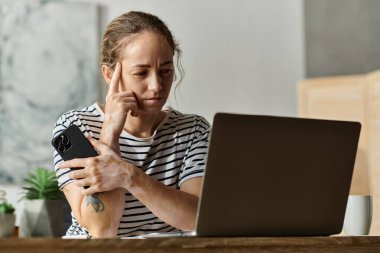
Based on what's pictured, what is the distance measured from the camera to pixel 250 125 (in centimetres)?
117

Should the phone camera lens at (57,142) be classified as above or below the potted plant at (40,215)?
above

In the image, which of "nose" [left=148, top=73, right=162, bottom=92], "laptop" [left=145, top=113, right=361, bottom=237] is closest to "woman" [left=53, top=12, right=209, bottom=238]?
"nose" [left=148, top=73, right=162, bottom=92]

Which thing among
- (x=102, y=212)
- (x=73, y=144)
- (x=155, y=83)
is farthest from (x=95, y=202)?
(x=155, y=83)

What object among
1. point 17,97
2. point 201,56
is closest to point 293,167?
point 17,97

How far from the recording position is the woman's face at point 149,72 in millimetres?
1715

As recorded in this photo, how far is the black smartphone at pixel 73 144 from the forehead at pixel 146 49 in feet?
1.25

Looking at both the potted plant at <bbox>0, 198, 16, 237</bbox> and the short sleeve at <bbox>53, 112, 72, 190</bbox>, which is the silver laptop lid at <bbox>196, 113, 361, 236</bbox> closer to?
the potted plant at <bbox>0, 198, 16, 237</bbox>

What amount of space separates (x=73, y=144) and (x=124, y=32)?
518 mm

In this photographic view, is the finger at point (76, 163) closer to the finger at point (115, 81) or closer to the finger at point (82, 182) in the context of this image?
the finger at point (82, 182)

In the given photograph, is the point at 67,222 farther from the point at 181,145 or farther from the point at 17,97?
the point at 17,97

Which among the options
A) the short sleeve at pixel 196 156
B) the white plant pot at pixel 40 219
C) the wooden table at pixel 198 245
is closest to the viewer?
the wooden table at pixel 198 245

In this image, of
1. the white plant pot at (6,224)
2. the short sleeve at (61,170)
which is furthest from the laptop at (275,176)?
the short sleeve at (61,170)

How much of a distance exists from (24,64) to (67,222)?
2.45m

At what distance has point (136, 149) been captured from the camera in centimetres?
185
